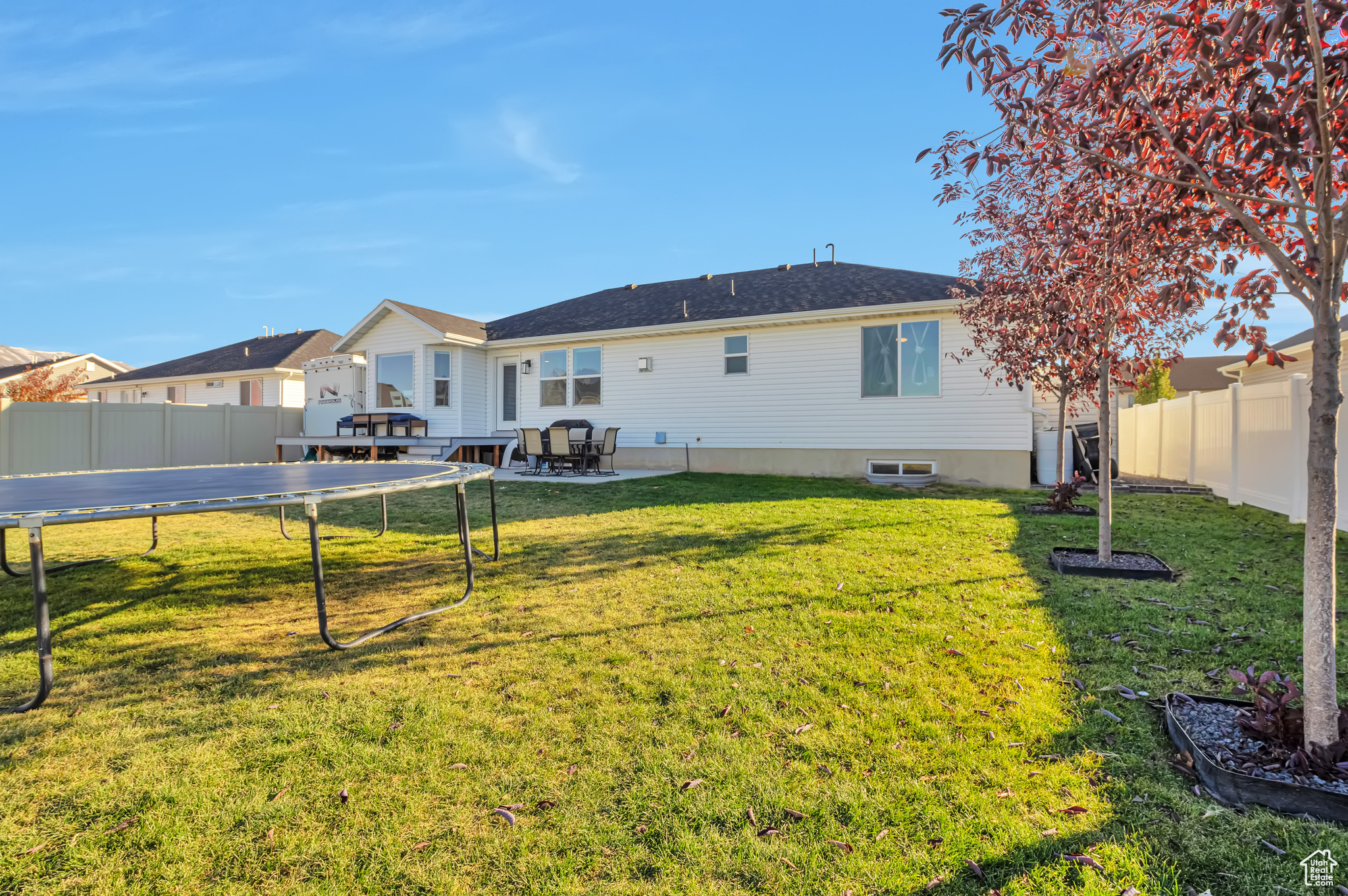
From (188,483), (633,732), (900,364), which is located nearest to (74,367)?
(188,483)

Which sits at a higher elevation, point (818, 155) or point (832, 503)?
point (818, 155)

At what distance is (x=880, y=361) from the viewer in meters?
12.0

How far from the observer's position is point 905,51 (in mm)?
3822

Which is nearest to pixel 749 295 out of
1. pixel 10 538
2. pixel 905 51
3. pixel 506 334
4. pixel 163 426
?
pixel 506 334

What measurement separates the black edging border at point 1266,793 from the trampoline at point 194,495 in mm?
3561

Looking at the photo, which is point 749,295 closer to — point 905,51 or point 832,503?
point 832,503

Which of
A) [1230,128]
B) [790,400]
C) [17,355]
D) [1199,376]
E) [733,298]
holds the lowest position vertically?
[790,400]

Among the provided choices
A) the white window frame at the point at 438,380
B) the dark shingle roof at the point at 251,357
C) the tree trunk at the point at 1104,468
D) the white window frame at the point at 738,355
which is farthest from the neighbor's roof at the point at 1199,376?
the dark shingle roof at the point at 251,357

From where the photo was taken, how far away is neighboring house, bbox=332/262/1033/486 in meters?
11.4

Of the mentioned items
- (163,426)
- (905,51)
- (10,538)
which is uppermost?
(905,51)

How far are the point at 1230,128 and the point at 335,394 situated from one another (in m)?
19.6

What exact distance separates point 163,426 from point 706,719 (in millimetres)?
17598

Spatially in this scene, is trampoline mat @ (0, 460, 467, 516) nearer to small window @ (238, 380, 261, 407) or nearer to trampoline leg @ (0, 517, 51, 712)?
trampoline leg @ (0, 517, 51, 712)

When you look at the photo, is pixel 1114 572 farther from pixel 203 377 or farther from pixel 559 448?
pixel 203 377
